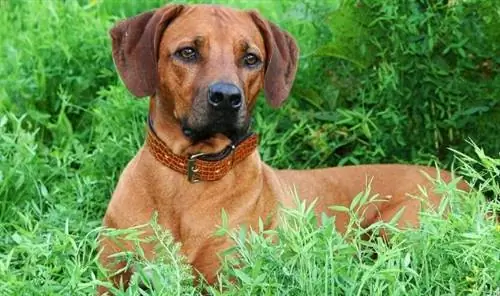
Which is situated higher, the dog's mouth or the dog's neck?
the dog's mouth

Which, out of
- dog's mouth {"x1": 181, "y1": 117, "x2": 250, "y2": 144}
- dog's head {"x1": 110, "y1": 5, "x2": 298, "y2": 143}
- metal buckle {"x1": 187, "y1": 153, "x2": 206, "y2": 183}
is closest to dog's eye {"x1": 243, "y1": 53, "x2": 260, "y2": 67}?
dog's head {"x1": 110, "y1": 5, "x2": 298, "y2": 143}

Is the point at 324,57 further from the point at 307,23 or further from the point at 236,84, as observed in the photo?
the point at 236,84

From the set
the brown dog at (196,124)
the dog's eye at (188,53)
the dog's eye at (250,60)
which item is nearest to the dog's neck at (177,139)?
the brown dog at (196,124)

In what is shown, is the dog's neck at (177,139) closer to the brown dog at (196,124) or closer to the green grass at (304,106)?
the brown dog at (196,124)

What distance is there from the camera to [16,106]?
267 inches

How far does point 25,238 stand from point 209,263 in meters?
0.91

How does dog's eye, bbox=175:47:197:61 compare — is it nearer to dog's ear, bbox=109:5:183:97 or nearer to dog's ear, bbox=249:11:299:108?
dog's ear, bbox=109:5:183:97

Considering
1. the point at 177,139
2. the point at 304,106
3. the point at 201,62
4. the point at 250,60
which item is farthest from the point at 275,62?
the point at 304,106

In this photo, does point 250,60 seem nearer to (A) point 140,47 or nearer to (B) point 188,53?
(B) point 188,53

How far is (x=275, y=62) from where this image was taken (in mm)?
5219

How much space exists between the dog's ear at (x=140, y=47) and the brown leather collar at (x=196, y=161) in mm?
210

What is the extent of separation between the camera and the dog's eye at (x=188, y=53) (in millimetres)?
4910

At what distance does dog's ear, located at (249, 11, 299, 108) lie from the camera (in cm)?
521

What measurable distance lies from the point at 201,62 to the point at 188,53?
67 millimetres
